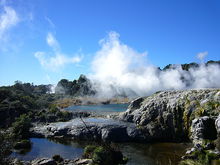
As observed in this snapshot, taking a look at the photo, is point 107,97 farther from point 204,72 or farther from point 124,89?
point 204,72

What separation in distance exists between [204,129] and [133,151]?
7696 mm

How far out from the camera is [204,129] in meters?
24.6

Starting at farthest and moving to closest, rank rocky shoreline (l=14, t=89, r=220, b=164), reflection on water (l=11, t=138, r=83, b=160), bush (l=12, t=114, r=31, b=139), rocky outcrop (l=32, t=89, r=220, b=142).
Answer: bush (l=12, t=114, r=31, b=139) → rocky outcrop (l=32, t=89, r=220, b=142) → rocky shoreline (l=14, t=89, r=220, b=164) → reflection on water (l=11, t=138, r=83, b=160)

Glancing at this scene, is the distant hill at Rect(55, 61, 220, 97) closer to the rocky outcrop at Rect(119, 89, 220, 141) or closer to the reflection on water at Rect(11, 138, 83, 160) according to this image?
the rocky outcrop at Rect(119, 89, 220, 141)

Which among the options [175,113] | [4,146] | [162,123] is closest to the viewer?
[4,146]

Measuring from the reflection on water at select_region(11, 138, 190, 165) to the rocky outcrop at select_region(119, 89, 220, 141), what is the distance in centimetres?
205

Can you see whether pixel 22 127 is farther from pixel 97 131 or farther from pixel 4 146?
pixel 4 146

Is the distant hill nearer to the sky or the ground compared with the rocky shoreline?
nearer to the sky

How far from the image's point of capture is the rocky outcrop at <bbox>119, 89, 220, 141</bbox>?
26969 mm

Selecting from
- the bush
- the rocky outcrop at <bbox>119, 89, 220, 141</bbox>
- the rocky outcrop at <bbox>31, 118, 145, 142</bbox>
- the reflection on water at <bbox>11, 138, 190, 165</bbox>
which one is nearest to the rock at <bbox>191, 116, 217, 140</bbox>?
the rocky outcrop at <bbox>119, 89, 220, 141</bbox>

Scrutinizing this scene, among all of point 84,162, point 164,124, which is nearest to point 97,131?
point 164,124

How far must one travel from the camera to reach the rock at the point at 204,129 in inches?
963

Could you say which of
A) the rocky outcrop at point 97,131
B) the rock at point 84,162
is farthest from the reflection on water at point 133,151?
the rock at point 84,162

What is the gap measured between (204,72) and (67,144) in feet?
141
